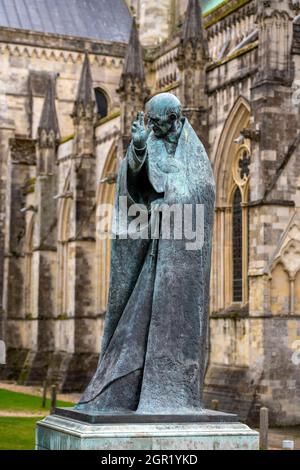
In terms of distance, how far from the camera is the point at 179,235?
6.54 metres

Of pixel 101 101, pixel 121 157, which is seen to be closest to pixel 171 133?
pixel 121 157

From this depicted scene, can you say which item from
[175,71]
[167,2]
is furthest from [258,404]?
[167,2]

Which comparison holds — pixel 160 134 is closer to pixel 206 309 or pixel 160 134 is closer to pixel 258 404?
pixel 206 309

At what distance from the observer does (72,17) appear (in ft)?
155

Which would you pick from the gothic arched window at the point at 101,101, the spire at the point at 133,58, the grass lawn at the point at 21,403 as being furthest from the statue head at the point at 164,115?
the gothic arched window at the point at 101,101

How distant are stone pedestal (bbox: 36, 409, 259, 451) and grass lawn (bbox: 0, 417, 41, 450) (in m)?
9.81

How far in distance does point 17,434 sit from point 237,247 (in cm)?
976

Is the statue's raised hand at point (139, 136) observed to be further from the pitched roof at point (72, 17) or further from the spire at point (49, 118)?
the pitched roof at point (72, 17)

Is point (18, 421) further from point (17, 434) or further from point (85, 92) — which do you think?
point (85, 92)

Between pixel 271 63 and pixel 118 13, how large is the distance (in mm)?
27300

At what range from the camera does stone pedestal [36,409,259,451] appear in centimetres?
580

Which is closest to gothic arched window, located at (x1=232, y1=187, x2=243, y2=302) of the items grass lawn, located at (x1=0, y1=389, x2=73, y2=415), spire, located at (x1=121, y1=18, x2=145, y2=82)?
grass lawn, located at (x1=0, y1=389, x2=73, y2=415)

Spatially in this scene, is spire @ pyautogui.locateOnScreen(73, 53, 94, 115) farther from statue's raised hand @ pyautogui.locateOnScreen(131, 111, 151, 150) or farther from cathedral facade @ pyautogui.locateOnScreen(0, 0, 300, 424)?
statue's raised hand @ pyautogui.locateOnScreen(131, 111, 151, 150)

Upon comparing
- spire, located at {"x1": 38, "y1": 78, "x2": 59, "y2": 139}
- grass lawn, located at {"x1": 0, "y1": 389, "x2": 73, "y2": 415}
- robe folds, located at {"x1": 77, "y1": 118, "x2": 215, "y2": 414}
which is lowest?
grass lawn, located at {"x1": 0, "y1": 389, "x2": 73, "y2": 415}
